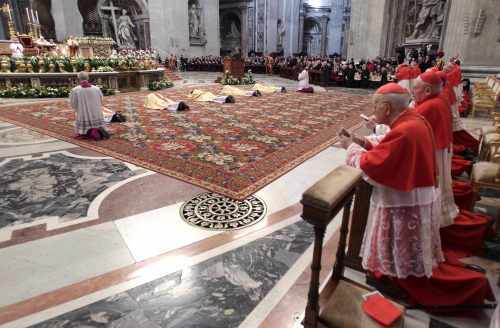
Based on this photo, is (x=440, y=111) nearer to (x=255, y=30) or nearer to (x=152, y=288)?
(x=152, y=288)

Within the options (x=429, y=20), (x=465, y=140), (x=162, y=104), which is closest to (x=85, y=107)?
(x=162, y=104)

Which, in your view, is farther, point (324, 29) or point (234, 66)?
point (324, 29)

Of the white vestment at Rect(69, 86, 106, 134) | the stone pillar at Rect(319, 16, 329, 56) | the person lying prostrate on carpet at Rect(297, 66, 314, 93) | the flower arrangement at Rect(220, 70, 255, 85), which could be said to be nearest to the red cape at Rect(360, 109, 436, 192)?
the white vestment at Rect(69, 86, 106, 134)

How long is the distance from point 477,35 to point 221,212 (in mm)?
10758

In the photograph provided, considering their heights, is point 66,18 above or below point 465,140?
above

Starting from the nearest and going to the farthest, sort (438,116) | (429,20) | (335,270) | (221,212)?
1. (335,270)
2. (438,116)
3. (221,212)
4. (429,20)

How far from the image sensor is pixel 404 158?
1857mm

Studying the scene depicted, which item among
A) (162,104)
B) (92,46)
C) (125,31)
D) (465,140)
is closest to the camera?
(465,140)

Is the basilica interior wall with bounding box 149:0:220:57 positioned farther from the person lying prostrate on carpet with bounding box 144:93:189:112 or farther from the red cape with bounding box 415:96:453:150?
the red cape with bounding box 415:96:453:150

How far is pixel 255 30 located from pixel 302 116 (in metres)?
26.3

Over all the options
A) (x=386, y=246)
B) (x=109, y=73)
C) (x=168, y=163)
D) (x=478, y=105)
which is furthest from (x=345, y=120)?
(x=109, y=73)

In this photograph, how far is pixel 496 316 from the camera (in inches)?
47.3

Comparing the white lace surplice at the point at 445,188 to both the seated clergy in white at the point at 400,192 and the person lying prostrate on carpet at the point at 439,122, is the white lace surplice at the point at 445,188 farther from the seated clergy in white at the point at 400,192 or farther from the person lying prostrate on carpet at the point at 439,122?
the seated clergy in white at the point at 400,192

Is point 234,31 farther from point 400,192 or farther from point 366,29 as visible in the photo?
point 400,192
